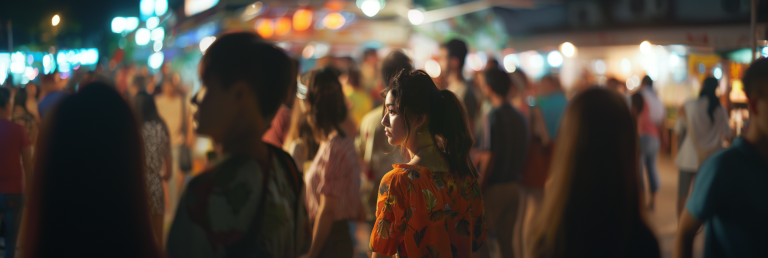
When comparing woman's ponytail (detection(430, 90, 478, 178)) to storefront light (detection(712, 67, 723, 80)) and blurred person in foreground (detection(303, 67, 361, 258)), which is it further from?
storefront light (detection(712, 67, 723, 80))

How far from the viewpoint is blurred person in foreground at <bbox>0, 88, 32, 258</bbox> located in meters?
5.01

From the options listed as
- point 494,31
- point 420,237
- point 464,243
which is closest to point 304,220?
point 420,237

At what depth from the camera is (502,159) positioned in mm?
5090

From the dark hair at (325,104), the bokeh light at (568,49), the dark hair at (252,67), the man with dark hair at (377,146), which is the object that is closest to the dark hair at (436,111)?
the dark hair at (252,67)

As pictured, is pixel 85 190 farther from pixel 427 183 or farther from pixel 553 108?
pixel 553 108

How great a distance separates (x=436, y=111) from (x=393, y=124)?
187 millimetres

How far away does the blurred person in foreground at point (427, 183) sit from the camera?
7.59 ft

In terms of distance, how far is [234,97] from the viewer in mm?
1641

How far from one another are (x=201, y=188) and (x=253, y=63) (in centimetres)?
39

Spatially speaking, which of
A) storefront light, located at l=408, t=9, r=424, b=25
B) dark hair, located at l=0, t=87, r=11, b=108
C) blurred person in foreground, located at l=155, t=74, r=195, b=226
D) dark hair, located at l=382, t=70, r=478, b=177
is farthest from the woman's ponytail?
storefront light, located at l=408, t=9, r=424, b=25

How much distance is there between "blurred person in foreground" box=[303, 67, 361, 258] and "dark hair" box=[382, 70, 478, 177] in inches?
38.4

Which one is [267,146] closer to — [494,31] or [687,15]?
A: [687,15]

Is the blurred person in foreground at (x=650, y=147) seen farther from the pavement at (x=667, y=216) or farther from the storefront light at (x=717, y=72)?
the storefront light at (x=717, y=72)

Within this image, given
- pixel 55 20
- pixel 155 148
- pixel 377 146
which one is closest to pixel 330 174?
pixel 377 146
